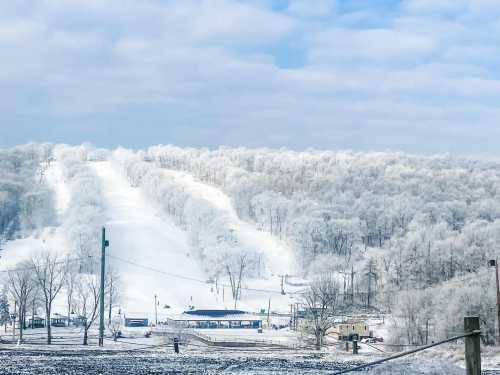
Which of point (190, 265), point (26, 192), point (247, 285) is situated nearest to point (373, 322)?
point (247, 285)

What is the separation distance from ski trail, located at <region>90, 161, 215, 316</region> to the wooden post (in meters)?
93.7

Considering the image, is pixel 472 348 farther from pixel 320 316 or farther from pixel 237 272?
pixel 237 272

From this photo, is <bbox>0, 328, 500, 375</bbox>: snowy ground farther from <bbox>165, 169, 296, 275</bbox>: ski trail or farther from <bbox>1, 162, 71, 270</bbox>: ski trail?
<bbox>165, 169, 296, 275</bbox>: ski trail

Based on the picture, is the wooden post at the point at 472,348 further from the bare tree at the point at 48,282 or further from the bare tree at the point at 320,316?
the bare tree at the point at 48,282

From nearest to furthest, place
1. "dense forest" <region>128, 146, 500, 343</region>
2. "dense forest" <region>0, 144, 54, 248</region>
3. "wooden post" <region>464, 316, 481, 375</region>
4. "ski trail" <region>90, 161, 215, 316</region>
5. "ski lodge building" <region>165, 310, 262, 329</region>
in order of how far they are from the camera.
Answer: "wooden post" <region>464, 316, 481, 375</region> < "dense forest" <region>128, 146, 500, 343</region> < "ski lodge building" <region>165, 310, 262, 329</region> < "ski trail" <region>90, 161, 215, 316</region> < "dense forest" <region>0, 144, 54, 248</region>

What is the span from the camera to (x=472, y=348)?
34.4 feet

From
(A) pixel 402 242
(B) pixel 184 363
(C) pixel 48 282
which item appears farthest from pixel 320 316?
(A) pixel 402 242

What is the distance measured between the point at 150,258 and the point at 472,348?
135m

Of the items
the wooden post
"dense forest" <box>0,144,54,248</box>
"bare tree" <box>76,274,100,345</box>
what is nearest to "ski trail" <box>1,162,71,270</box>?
"dense forest" <box>0,144,54,248</box>

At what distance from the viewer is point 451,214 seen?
170 meters

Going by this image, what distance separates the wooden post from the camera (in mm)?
10383

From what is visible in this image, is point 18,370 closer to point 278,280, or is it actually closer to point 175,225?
point 278,280

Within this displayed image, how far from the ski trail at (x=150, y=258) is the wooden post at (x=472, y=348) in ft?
307

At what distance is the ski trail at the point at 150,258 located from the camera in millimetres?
113625
